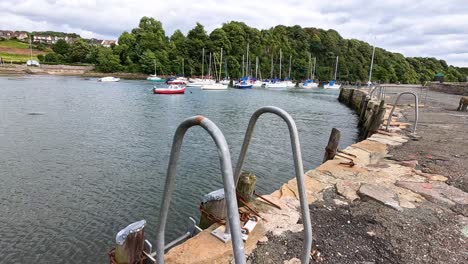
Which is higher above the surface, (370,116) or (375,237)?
(370,116)

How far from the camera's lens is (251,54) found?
348ft

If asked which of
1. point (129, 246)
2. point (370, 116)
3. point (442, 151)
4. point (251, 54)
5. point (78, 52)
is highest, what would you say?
point (251, 54)

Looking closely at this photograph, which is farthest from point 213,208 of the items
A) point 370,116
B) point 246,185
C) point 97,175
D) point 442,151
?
point 370,116

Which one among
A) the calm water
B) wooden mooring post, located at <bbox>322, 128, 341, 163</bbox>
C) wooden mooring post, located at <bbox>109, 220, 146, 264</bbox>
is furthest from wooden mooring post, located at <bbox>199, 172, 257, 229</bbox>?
wooden mooring post, located at <bbox>322, 128, 341, 163</bbox>

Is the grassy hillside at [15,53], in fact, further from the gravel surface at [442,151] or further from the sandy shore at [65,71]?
the gravel surface at [442,151]

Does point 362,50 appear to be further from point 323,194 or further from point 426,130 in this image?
point 323,194

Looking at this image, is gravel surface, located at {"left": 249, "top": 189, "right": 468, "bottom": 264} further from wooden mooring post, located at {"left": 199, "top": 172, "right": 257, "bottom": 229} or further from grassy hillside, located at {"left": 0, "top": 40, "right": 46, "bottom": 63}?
grassy hillside, located at {"left": 0, "top": 40, "right": 46, "bottom": 63}

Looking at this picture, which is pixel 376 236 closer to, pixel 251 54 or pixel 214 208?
pixel 214 208

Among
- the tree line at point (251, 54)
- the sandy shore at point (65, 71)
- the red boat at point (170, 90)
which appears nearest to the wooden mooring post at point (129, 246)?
the red boat at point (170, 90)

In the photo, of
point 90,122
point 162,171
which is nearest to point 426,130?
point 162,171

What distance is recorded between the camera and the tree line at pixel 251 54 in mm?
98625

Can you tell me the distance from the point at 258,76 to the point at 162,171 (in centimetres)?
9436

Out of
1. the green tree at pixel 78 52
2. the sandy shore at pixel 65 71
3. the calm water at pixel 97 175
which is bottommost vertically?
the calm water at pixel 97 175

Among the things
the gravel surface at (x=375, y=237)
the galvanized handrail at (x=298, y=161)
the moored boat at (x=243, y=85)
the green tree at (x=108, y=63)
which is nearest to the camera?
the galvanized handrail at (x=298, y=161)
